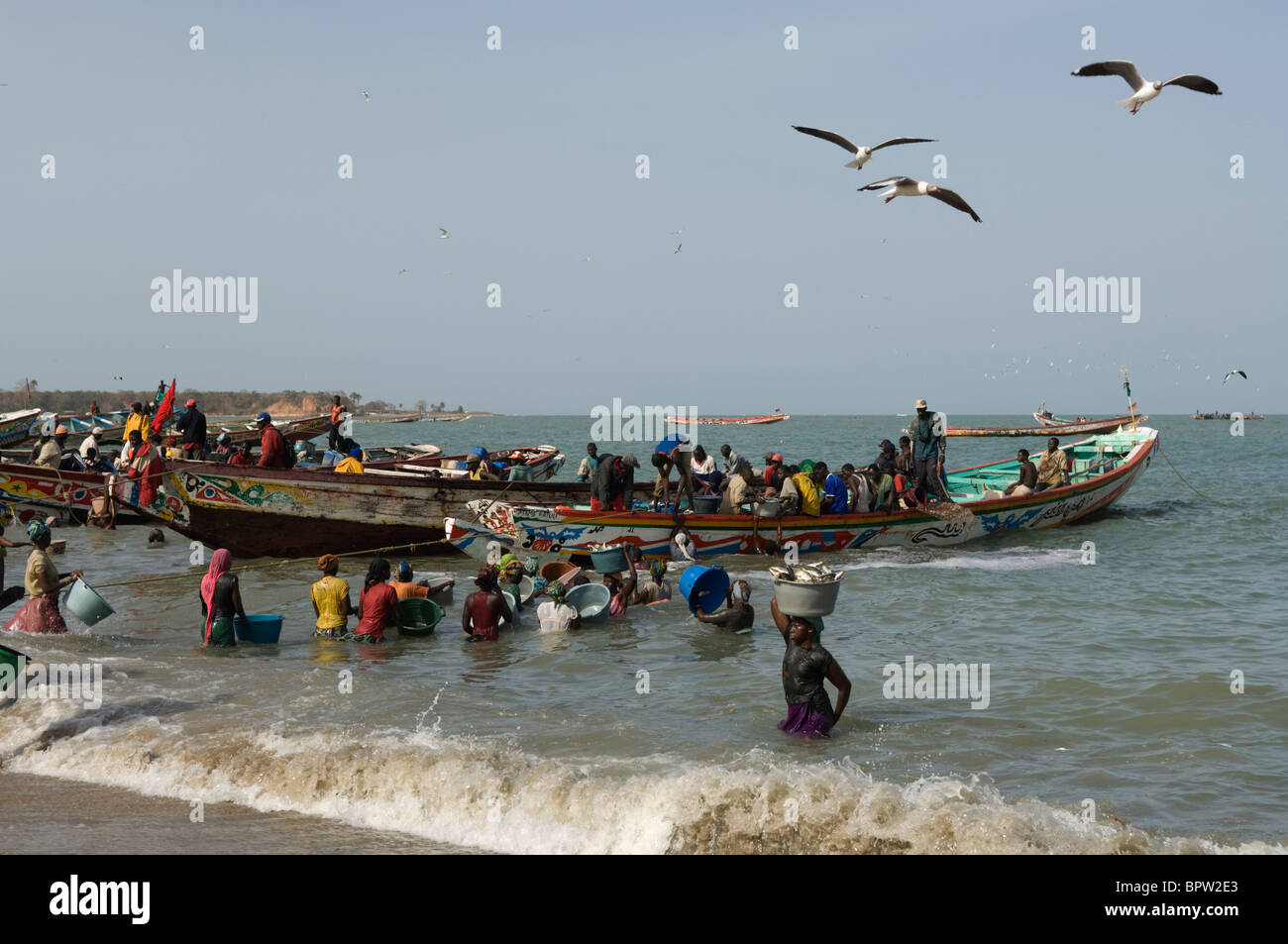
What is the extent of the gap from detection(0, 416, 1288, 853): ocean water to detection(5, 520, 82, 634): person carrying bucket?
7.7 inches

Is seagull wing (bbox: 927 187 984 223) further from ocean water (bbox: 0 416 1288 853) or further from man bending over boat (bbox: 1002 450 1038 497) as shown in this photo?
man bending over boat (bbox: 1002 450 1038 497)

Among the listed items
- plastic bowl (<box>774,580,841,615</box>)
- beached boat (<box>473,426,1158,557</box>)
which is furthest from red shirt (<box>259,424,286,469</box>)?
plastic bowl (<box>774,580,841,615</box>)

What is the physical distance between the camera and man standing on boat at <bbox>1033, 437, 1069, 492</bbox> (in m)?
21.6

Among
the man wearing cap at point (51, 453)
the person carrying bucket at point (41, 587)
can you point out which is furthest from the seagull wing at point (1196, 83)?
the man wearing cap at point (51, 453)

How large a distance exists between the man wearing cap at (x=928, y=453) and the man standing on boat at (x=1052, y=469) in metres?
3.75

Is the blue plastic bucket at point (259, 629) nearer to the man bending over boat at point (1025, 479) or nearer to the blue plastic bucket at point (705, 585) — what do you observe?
the blue plastic bucket at point (705, 585)

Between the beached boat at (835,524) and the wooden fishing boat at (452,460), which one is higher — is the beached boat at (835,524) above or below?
below

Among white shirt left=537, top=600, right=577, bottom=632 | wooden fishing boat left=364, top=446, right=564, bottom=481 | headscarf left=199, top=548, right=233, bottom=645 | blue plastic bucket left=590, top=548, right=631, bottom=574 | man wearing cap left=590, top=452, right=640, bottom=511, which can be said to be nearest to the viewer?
headscarf left=199, top=548, right=233, bottom=645

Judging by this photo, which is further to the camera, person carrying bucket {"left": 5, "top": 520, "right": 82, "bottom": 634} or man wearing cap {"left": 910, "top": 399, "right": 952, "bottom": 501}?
man wearing cap {"left": 910, "top": 399, "right": 952, "bottom": 501}

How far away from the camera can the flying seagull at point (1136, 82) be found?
10867 millimetres

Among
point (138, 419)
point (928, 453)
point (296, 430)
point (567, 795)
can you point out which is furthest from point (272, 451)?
point (296, 430)

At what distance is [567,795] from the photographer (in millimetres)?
7016
